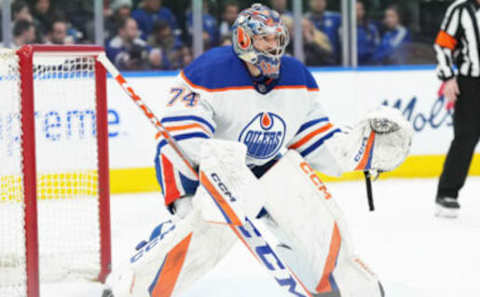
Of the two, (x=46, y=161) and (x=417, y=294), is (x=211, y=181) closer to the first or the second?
(x=417, y=294)

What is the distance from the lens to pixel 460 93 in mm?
3863

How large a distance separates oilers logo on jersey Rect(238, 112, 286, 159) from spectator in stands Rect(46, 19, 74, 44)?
3.24 metres

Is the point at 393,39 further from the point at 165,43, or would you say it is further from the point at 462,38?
the point at 462,38

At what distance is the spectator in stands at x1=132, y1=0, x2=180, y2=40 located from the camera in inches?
206

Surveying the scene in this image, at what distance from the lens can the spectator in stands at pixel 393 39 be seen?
5684 mm

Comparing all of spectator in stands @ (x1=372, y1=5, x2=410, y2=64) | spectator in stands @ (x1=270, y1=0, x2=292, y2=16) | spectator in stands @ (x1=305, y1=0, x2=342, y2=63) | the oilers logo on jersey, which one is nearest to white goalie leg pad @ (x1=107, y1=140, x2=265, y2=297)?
the oilers logo on jersey

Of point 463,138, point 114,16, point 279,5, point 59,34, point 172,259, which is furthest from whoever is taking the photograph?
point 279,5

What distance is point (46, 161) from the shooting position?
3361mm

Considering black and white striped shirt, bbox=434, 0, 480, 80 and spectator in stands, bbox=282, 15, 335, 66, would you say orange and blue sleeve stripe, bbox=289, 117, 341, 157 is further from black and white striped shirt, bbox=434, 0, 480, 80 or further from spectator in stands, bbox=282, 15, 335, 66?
spectator in stands, bbox=282, 15, 335, 66

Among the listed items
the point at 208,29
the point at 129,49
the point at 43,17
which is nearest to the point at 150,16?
the point at 129,49

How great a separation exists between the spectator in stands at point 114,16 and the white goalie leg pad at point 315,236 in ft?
10.9

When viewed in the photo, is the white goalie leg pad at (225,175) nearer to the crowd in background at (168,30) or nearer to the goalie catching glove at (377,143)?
the goalie catching glove at (377,143)

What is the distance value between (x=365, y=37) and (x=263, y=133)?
371 cm

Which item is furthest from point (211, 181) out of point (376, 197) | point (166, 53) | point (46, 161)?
point (166, 53)
